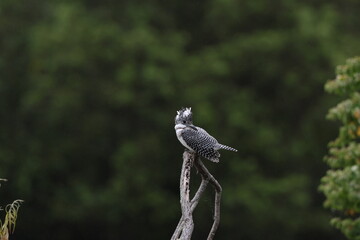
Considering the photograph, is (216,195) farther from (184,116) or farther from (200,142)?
(184,116)

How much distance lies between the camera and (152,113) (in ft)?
72.5

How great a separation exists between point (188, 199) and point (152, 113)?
16.2 m

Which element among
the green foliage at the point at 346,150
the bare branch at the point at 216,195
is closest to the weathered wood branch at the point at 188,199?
the bare branch at the point at 216,195

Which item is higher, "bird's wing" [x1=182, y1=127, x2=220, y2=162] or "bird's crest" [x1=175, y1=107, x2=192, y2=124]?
"bird's crest" [x1=175, y1=107, x2=192, y2=124]

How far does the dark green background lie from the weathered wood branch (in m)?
14.8

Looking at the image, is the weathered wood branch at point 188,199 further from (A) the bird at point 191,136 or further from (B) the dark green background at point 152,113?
(B) the dark green background at point 152,113

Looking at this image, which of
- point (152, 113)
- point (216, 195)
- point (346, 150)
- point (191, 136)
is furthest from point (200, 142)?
point (152, 113)

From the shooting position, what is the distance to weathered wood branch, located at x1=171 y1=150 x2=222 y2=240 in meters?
5.88

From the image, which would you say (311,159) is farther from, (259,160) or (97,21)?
(97,21)

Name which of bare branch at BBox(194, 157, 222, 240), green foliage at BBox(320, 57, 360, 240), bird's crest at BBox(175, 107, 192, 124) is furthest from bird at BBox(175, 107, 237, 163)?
green foliage at BBox(320, 57, 360, 240)

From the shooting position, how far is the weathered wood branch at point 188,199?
5879mm

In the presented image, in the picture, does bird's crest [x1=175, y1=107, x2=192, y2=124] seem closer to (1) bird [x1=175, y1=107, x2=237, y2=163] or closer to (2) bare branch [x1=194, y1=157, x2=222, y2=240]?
(1) bird [x1=175, y1=107, x2=237, y2=163]

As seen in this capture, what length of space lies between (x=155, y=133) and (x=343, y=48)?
4653mm

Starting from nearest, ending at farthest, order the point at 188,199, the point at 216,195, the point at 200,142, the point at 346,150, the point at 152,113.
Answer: the point at 188,199 < the point at 216,195 < the point at 200,142 < the point at 346,150 < the point at 152,113
